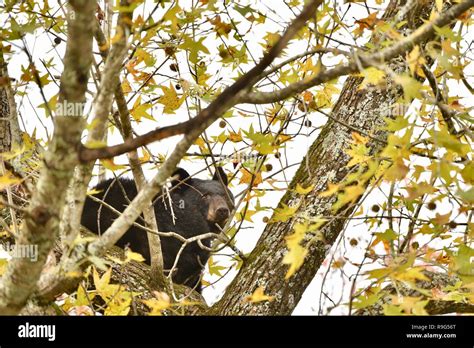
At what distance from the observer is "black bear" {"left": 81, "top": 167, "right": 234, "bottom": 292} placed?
7.06 metres

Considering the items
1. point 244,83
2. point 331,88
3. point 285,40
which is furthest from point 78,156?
point 331,88

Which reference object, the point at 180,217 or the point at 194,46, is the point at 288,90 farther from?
the point at 180,217

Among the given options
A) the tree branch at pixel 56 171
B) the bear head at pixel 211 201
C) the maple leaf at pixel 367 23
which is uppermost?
the bear head at pixel 211 201

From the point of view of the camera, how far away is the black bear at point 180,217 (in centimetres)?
706

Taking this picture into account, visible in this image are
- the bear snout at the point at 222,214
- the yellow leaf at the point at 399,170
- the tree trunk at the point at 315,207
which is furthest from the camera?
the bear snout at the point at 222,214

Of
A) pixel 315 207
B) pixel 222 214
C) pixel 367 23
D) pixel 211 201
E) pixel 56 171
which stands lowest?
pixel 56 171

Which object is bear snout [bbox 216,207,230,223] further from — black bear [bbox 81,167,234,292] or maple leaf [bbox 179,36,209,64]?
maple leaf [bbox 179,36,209,64]

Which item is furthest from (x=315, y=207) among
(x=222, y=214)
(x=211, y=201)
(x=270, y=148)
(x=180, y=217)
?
(x=180, y=217)

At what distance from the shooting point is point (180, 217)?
7902 millimetres

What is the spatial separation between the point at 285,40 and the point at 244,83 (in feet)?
0.78

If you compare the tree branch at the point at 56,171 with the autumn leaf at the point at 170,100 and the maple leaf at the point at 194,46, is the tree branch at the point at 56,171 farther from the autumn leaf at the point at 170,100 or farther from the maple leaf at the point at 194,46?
the autumn leaf at the point at 170,100

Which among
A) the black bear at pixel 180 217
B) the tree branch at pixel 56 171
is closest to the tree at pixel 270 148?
the tree branch at pixel 56 171

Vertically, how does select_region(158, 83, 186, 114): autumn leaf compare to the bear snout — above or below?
below

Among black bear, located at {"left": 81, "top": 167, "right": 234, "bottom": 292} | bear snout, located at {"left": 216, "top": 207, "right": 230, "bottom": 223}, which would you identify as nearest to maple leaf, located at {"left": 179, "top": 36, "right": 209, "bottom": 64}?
black bear, located at {"left": 81, "top": 167, "right": 234, "bottom": 292}
